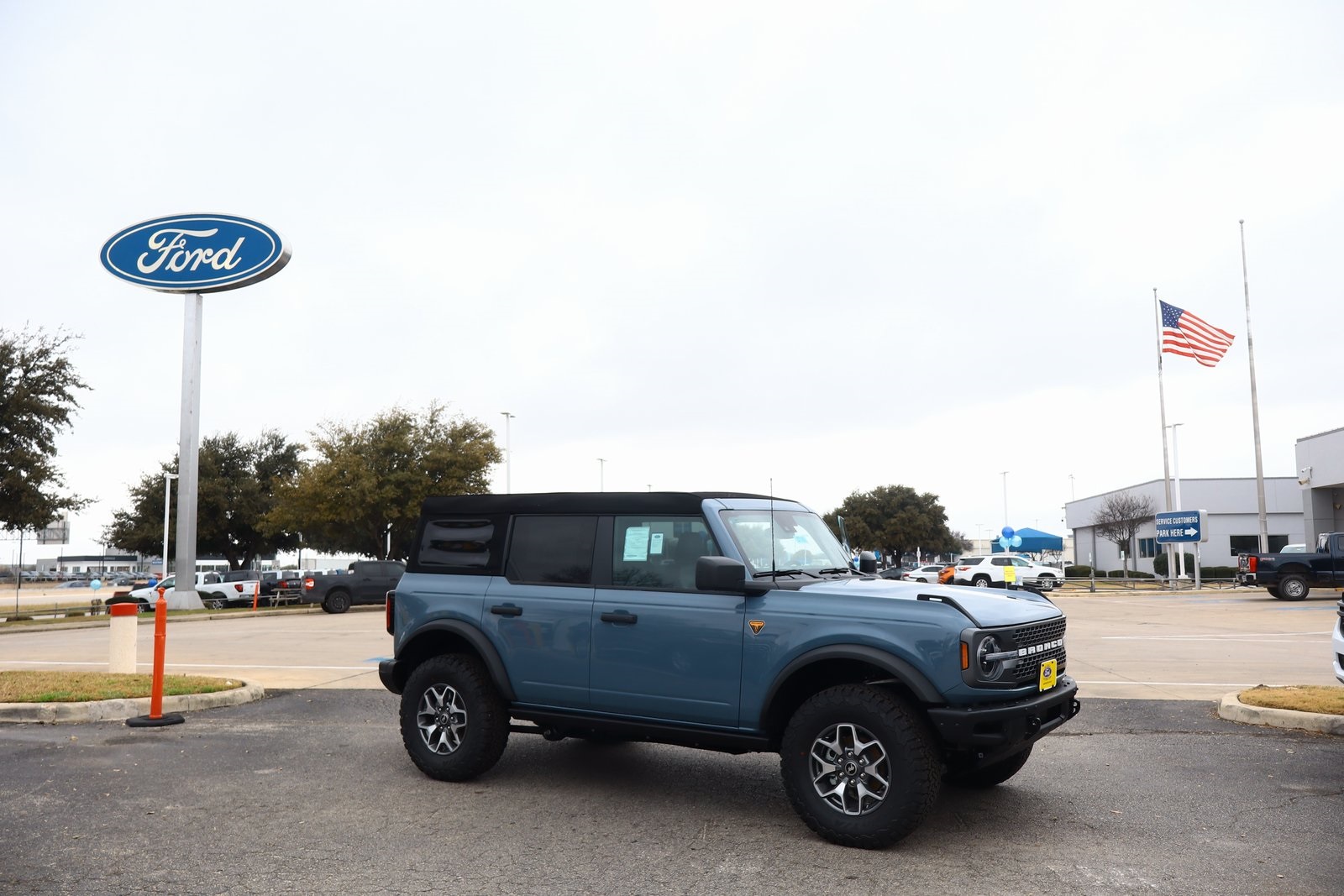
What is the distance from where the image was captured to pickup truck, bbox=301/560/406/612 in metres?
30.9

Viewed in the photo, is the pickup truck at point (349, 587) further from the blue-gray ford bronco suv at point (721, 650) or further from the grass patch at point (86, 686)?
the blue-gray ford bronco suv at point (721, 650)

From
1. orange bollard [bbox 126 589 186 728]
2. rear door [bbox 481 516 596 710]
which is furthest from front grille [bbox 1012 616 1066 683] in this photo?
orange bollard [bbox 126 589 186 728]

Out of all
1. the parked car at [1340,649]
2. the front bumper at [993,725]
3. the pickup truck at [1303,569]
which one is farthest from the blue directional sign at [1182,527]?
the front bumper at [993,725]

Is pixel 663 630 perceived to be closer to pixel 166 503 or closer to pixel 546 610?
pixel 546 610

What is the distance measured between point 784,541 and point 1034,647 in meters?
1.58

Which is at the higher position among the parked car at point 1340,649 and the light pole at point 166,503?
the light pole at point 166,503

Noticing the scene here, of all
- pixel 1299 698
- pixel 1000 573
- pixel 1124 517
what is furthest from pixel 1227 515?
pixel 1299 698

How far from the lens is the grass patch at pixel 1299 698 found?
27.7 ft

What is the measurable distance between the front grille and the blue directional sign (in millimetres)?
38474

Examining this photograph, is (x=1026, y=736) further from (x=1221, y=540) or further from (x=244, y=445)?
(x=1221, y=540)

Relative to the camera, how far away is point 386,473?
41531 mm

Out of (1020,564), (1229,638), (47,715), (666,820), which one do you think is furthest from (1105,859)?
(1020,564)

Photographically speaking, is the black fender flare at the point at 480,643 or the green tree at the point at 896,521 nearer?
the black fender flare at the point at 480,643

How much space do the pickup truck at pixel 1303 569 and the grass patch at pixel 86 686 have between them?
2946cm
